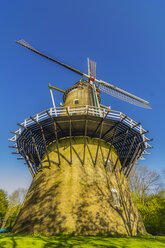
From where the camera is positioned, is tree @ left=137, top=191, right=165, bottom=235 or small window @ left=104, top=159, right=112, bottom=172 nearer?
small window @ left=104, top=159, right=112, bottom=172

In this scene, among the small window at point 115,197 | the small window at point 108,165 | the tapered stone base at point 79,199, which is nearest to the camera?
the tapered stone base at point 79,199

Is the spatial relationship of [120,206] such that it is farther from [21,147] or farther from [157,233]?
[157,233]

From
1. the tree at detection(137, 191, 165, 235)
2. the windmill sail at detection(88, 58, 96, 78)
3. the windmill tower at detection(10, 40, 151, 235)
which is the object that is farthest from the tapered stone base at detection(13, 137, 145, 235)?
the windmill sail at detection(88, 58, 96, 78)

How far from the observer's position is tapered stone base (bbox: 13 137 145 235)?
7652mm

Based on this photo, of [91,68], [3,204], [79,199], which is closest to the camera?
[79,199]

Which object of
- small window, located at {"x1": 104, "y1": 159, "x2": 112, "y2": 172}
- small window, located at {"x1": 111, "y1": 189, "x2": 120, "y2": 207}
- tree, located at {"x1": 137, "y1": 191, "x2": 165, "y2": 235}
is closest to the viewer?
small window, located at {"x1": 111, "y1": 189, "x2": 120, "y2": 207}

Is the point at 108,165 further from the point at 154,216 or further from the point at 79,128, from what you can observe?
the point at 154,216

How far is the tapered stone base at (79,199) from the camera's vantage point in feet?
25.1

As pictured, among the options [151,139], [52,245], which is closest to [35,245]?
[52,245]

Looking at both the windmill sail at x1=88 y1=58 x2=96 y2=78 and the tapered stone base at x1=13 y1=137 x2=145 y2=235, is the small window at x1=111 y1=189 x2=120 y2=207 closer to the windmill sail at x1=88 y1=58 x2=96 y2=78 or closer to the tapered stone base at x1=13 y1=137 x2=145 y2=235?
the tapered stone base at x1=13 y1=137 x2=145 y2=235

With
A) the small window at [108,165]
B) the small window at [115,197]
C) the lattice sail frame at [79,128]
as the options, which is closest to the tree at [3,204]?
the lattice sail frame at [79,128]

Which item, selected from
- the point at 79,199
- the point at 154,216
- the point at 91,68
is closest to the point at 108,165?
the point at 79,199

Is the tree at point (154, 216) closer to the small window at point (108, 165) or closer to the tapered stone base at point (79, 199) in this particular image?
the tapered stone base at point (79, 199)

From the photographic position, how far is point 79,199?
8.48 m
